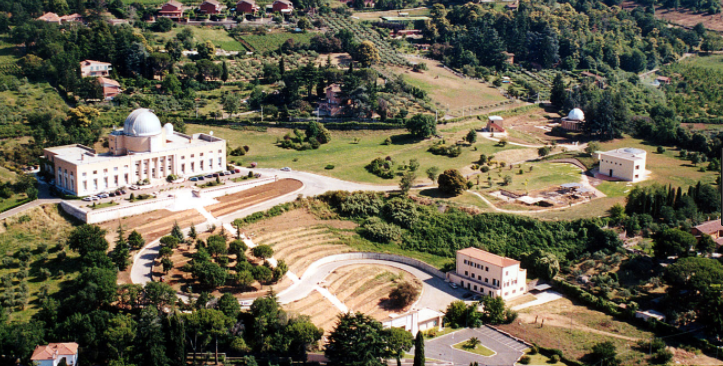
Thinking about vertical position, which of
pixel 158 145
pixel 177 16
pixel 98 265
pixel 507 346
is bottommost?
pixel 507 346

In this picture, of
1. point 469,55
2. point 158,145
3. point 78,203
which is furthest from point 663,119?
point 78,203

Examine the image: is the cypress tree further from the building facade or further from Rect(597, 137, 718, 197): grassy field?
the building facade

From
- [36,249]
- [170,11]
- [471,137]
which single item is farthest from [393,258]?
[170,11]

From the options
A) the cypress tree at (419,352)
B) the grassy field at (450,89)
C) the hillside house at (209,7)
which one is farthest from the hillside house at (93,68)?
the cypress tree at (419,352)

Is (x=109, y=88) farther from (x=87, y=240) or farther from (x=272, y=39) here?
(x=87, y=240)

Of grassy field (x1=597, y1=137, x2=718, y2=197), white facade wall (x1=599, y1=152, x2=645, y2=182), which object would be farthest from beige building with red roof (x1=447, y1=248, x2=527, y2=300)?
white facade wall (x1=599, y1=152, x2=645, y2=182)

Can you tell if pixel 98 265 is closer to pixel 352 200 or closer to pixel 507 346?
pixel 352 200
